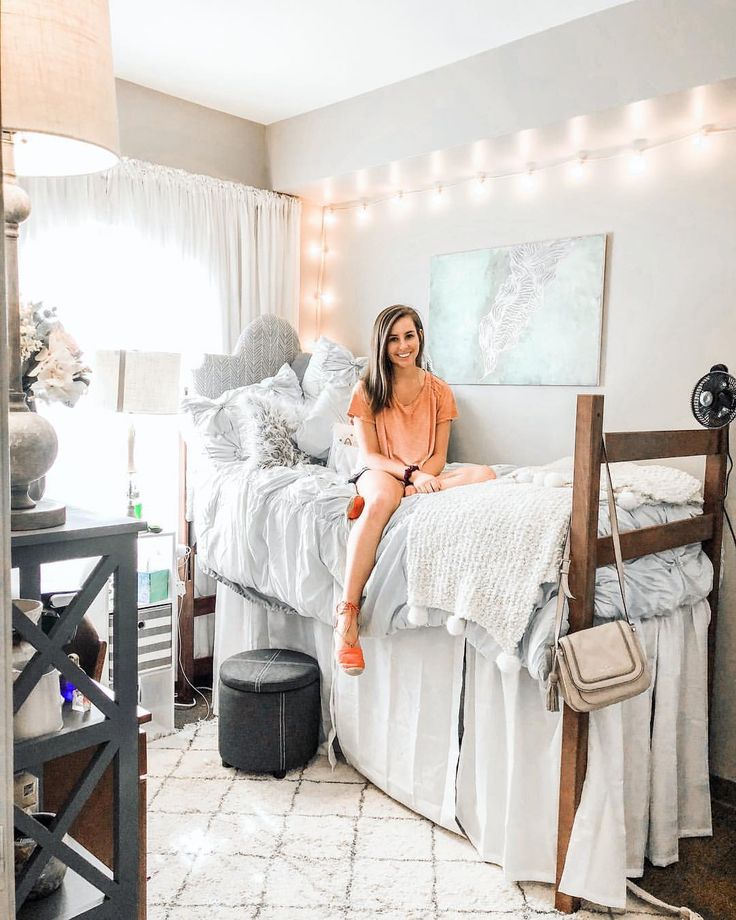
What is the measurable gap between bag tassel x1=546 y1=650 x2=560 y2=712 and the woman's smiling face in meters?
1.33

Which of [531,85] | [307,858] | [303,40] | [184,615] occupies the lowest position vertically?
[307,858]

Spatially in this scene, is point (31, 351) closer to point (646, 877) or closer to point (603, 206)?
point (646, 877)

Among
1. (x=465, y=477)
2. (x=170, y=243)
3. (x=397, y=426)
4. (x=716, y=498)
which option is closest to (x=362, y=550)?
(x=465, y=477)

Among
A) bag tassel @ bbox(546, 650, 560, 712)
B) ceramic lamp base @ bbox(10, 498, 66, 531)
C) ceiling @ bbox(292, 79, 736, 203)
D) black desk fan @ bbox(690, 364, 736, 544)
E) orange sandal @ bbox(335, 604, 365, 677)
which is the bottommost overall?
orange sandal @ bbox(335, 604, 365, 677)

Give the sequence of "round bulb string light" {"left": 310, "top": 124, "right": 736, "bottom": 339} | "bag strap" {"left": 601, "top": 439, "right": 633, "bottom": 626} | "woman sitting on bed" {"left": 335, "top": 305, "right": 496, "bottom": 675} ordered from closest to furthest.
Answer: "bag strap" {"left": 601, "top": 439, "right": 633, "bottom": 626}, "woman sitting on bed" {"left": 335, "top": 305, "right": 496, "bottom": 675}, "round bulb string light" {"left": 310, "top": 124, "right": 736, "bottom": 339}

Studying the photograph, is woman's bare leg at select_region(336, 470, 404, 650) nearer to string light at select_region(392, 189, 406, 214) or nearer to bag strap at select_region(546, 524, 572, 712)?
bag strap at select_region(546, 524, 572, 712)

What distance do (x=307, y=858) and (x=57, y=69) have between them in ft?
6.83

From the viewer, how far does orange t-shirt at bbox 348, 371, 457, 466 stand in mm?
2908

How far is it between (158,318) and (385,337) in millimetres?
1298

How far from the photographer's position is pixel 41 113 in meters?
0.99

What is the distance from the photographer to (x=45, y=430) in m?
1.14

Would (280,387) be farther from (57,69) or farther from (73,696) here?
(57,69)

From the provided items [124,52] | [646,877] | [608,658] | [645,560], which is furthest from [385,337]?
[646,877]

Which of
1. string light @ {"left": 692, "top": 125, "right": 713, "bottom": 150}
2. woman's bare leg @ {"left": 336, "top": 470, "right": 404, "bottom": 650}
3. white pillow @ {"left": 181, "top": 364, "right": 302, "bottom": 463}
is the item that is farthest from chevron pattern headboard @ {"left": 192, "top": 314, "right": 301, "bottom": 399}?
string light @ {"left": 692, "top": 125, "right": 713, "bottom": 150}
